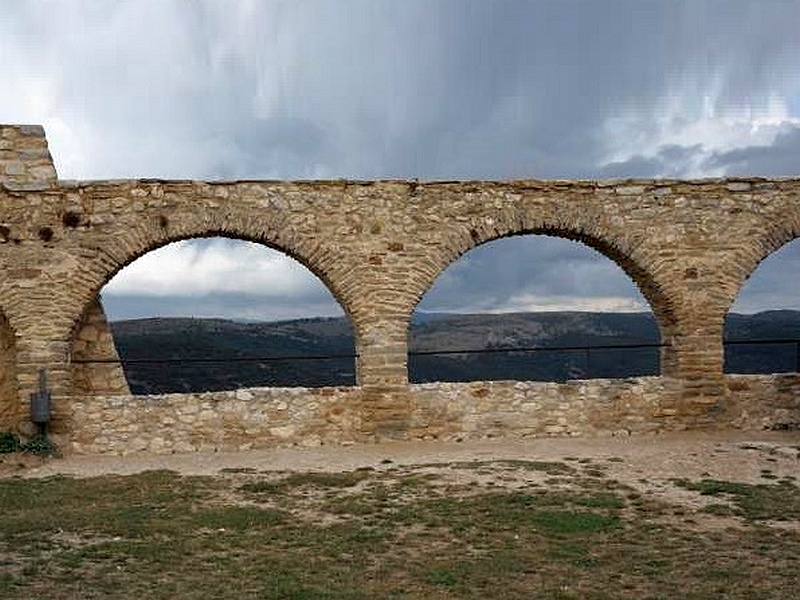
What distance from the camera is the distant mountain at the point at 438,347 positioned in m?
22.7

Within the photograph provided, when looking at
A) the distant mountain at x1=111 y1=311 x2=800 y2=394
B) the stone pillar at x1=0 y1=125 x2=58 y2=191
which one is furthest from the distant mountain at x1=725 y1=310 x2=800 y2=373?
the stone pillar at x1=0 y1=125 x2=58 y2=191

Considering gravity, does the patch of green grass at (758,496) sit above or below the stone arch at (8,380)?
below

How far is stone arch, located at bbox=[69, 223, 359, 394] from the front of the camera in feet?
40.1

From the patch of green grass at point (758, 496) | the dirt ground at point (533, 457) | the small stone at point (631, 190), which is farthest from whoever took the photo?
the small stone at point (631, 190)

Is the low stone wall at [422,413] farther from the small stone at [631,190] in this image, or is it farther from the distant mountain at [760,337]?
the distant mountain at [760,337]

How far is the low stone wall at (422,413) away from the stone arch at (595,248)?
91 cm

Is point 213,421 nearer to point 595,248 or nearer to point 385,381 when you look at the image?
point 385,381

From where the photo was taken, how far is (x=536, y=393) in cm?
1286

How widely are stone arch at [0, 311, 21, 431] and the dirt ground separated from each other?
0.93 meters

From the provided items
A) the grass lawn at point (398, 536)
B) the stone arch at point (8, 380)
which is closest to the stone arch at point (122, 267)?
the stone arch at point (8, 380)

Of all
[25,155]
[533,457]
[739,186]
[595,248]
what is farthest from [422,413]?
[25,155]

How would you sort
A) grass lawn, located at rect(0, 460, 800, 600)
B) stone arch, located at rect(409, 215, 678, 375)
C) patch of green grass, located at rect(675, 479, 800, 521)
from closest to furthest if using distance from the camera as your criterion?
grass lawn, located at rect(0, 460, 800, 600) < patch of green grass, located at rect(675, 479, 800, 521) < stone arch, located at rect(409, 215, 678, 375)

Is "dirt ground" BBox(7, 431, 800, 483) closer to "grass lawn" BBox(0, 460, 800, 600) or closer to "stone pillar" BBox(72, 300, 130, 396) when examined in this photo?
"grass lawn" BBox(0, 460, 800, 600)

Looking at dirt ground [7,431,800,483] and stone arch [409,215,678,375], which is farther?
stone arch [409,215,678,375]
